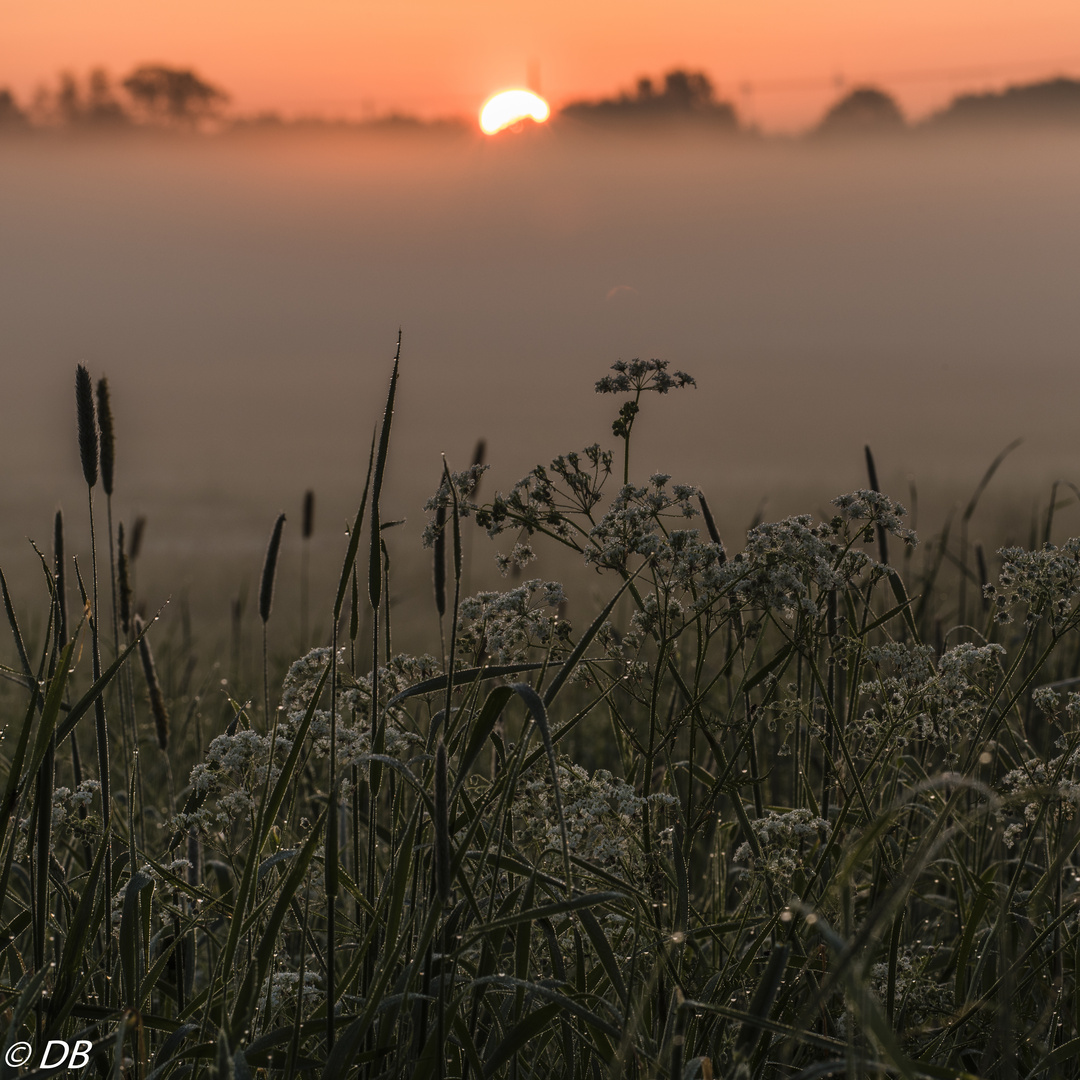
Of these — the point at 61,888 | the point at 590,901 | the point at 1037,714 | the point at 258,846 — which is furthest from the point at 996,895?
the point at 1037,714

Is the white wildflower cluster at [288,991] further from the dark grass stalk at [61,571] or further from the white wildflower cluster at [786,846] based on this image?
the white wildflower cluster at [786,846]

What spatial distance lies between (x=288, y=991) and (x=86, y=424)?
63.3 inches

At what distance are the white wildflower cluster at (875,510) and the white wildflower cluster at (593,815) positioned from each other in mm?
1076

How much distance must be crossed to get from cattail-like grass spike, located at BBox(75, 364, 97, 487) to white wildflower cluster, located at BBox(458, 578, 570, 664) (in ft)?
3.61

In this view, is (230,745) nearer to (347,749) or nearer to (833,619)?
(347,749)

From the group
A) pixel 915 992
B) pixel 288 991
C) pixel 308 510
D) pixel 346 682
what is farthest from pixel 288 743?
pixel 308 510

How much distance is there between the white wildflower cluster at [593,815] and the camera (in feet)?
8.70

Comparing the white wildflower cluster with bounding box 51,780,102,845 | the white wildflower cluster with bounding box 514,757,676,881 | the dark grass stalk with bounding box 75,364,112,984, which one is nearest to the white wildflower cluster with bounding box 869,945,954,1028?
the white wildflower cluster with bounding box 514,757,676,881

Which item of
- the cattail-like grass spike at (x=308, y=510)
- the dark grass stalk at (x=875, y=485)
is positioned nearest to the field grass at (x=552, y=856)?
the dark grass stalk at (x=875, y=485)

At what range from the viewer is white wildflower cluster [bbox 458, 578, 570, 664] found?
9.58 feet

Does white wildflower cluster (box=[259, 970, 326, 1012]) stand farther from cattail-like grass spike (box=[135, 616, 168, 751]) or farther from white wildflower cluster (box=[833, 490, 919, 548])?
white wildflower cluster (box=[833, 490, 919, 548])

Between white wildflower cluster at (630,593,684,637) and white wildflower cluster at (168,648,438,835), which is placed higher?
white wildflower cluster at (630,593,684,637)

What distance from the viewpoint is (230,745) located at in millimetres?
2994

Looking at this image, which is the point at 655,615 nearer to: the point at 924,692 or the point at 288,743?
the point at 924,692
